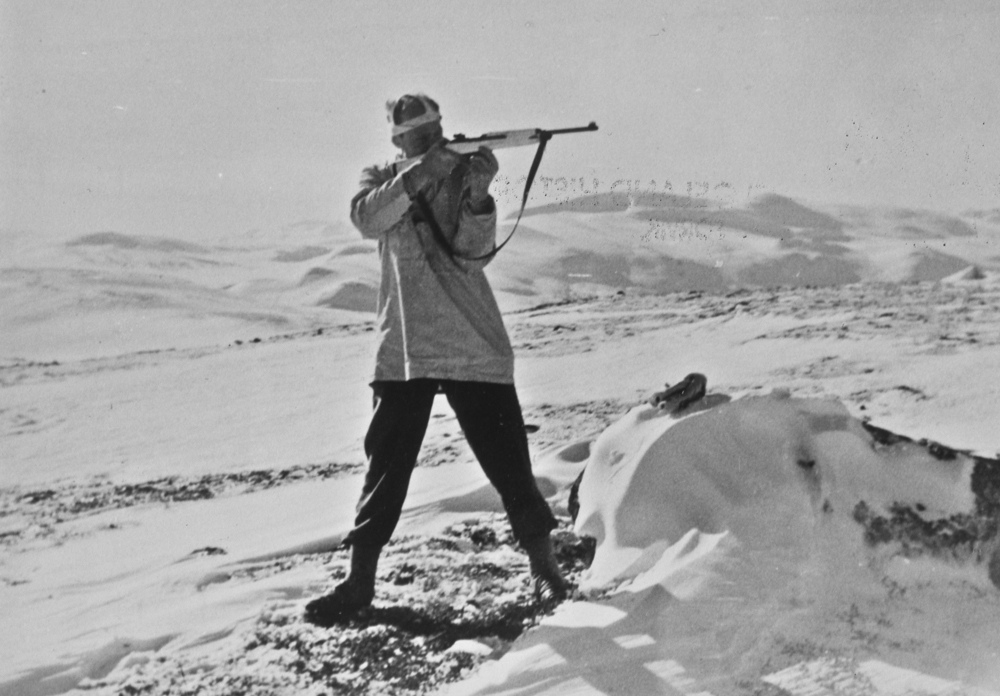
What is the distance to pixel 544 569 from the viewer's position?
299 cm

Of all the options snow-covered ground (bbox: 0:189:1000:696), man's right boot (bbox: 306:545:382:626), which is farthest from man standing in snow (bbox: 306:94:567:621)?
snow-covered ground (bbox: 0:189:1000:696)

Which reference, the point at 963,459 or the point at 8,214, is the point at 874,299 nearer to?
the point at 963,459

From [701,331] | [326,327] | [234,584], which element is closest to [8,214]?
[326,327]

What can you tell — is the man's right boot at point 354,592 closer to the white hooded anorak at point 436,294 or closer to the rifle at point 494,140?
the white hooded anorak at point 436,294

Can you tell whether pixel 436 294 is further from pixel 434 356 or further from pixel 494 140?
pixel 494 140

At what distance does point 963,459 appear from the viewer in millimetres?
3074

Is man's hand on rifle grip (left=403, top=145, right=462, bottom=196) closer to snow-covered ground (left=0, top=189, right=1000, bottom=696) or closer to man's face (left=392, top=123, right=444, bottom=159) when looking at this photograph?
man's face (left=392, top=123, right=444, bottom=159)

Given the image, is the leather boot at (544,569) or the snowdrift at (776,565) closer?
the snowdrift at (776,565)

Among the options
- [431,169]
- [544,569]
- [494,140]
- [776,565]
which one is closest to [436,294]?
[431,169]

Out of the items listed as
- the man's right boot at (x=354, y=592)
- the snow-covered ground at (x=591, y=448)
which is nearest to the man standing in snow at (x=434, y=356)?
the man's right boot at (x=354, y=592)

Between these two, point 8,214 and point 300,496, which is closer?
point 300,496

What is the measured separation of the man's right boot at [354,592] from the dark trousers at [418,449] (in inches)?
1.2

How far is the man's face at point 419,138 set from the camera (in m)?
2.99

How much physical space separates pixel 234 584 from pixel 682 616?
4.31 feet
